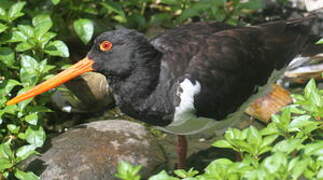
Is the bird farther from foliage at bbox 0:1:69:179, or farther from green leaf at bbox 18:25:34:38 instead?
green leaf at bbox 18:25:34:38

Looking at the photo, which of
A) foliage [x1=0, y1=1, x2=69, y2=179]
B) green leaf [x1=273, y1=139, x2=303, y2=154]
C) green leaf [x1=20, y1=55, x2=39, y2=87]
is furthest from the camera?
green leaf [x1=20, y1=55, x2=39, y2=87]

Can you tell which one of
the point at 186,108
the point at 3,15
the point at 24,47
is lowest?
the point at 186,108

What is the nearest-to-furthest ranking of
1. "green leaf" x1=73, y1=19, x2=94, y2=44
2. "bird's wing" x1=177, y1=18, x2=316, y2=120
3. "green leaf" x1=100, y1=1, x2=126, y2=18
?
1. "bird's wing" x1=177, y1=18, x2=316, y2=120
2. "green leaf" x1=73, y1=19, x2=94, y2=44
3. "green leaf" x1=100, y1=1, x2=126, y2=18

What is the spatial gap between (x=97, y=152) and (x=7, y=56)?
118 centimetres

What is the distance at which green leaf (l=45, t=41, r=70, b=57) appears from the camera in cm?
571

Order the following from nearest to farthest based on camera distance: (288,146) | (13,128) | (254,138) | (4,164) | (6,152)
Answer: (288,146) → (254,138) → (4,164) → (6,152) → (13,128)

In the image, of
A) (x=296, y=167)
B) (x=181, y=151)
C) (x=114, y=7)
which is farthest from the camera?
(x=114, y=7)

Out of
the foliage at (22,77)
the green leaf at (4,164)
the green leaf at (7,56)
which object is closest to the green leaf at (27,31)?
the foliage at (22,77)

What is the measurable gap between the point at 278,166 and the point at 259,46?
2.55 metres

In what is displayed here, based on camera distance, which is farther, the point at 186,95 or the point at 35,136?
the point at 35,136

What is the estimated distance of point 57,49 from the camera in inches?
228

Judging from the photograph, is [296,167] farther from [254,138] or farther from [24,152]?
[24,152]

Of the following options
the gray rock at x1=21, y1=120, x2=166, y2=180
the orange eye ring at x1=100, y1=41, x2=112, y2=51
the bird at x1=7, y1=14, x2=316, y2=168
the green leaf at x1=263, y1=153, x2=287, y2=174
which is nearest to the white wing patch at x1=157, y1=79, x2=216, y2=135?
the bird at x1=7, y1=14, x2=316, y2=168

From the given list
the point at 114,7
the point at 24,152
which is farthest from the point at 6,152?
the point at 114,7
